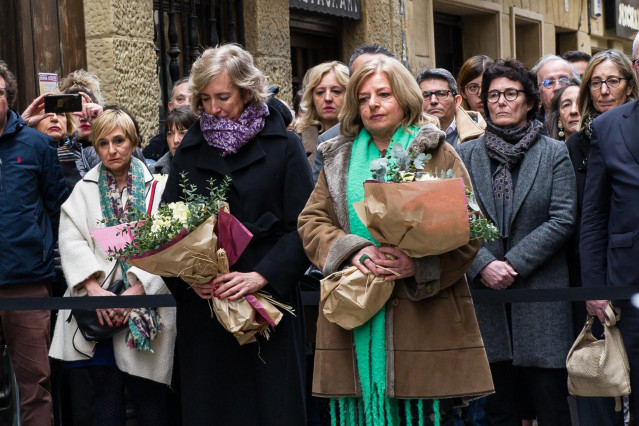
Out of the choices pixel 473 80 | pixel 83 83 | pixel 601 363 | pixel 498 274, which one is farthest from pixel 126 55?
pixel 601 363

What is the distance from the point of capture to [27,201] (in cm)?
567

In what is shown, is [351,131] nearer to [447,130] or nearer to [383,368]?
[383,368]

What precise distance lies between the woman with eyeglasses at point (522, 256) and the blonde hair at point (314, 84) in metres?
1.44

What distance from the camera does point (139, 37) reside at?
343 inches

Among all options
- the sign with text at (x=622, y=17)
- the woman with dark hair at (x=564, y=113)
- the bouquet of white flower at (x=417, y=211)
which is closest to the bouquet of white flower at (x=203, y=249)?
the bouquet of white flower at (x=417, y=211)

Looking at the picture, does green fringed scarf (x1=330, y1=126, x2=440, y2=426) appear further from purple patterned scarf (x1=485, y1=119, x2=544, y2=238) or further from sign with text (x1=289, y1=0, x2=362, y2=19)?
sign with text (x1=289, y1=0, x2=362, y2=19)

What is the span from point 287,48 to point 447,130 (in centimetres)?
474

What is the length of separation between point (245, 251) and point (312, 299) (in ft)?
3.09

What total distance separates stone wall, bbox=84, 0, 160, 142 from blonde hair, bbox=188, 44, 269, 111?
12.5ft

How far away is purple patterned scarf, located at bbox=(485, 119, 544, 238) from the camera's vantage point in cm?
512

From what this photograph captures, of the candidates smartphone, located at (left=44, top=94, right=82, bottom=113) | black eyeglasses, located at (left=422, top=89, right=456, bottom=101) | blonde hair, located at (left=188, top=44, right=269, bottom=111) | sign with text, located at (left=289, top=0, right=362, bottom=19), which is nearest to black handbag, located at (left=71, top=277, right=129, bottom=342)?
blonde hair, located at (left=188, top=44, right=269, bottom=111)

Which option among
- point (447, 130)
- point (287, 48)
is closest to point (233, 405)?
point (447, 130)

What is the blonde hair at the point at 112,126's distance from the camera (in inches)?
222

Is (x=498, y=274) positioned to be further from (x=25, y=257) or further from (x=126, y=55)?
(x=126, y=55)
